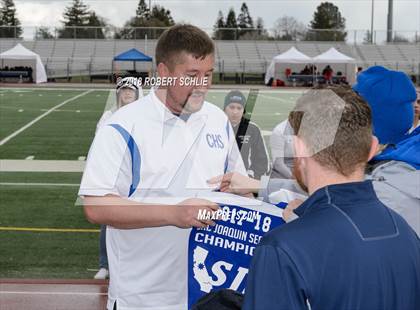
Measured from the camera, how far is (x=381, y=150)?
278 centimetres

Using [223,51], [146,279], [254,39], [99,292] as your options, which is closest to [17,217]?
[99,292]

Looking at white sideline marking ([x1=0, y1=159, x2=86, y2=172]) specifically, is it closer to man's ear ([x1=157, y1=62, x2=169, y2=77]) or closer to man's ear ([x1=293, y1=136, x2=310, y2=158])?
man's ear ([x1=157, y1=62, x2=169, y2=77])

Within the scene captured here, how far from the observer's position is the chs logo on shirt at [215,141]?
3020mm

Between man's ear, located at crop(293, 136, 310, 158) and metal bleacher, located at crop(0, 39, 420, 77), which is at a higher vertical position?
man's ear, located at crop(293, 136, 310, 158)

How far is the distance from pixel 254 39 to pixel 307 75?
61.1 feet

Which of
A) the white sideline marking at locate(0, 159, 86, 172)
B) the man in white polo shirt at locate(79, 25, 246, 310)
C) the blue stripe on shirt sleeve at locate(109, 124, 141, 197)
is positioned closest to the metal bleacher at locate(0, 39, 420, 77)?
the white sideline marking at locate(0, 159, 86, 172)

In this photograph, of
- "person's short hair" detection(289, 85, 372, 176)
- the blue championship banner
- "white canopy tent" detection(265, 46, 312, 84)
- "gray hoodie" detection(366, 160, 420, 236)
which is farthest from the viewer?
"white canopy tent" detection(265, 46, 312, 84)

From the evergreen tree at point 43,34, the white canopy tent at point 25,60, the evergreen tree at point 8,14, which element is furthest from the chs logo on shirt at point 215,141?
the evergreen tree at point 8,14

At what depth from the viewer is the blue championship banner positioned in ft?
8.26

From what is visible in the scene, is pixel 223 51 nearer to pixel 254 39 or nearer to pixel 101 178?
pixel 254 39

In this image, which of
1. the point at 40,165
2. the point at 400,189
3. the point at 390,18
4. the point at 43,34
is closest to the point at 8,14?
the point at 43,34

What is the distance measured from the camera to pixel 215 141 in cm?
304

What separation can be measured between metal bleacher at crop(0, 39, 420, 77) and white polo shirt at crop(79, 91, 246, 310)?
45910 millimetres

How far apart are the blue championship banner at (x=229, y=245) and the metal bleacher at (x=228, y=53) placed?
4621cm
